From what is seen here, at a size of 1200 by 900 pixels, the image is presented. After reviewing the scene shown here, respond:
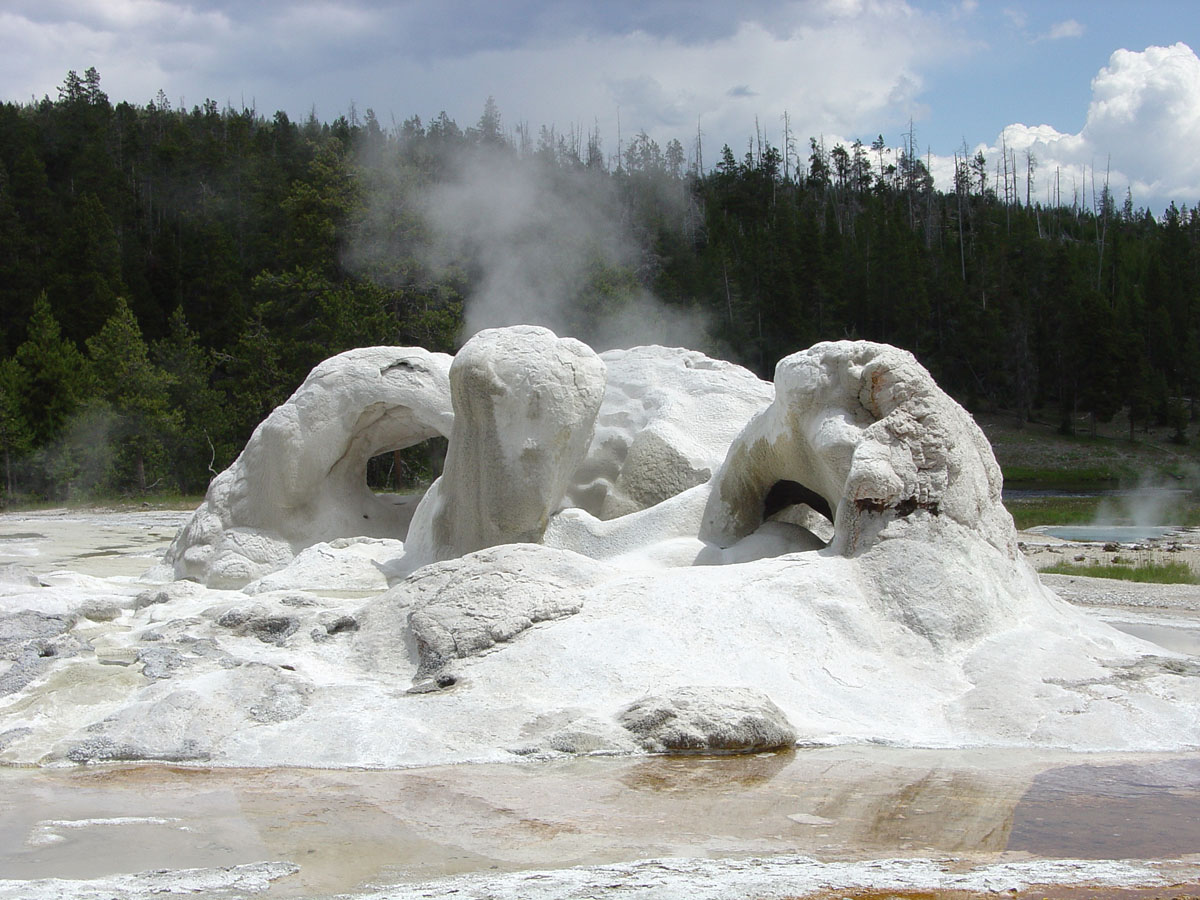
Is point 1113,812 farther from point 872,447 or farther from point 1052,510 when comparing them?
point 1052,510

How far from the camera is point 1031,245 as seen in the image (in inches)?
1399

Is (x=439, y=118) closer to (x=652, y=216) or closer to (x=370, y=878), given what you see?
(x=652, y=216)

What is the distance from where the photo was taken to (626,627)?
4477 mm

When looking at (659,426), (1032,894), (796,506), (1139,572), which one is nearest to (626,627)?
(1032,894)

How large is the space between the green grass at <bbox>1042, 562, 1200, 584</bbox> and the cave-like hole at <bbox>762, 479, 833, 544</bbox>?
9.85ft

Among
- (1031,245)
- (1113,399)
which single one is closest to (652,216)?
(1031,245)

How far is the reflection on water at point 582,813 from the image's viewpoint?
2.83m

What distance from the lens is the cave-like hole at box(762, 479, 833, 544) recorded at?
6777 mm

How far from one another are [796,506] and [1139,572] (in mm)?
3743

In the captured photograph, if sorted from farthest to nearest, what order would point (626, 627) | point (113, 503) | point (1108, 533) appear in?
point (113, 503), point (1108, 533), point (626, 627)

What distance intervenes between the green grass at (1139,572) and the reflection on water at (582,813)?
6.00 meters

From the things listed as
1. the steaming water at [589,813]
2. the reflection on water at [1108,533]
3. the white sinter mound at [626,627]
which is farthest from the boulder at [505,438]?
the reflection on water at [1108,533]

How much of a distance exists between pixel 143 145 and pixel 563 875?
4584 cm

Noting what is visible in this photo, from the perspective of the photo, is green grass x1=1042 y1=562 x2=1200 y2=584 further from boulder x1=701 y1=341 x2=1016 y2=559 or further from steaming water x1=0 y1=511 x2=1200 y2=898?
steaming water x1=0 y1=511 x2=1200 y2=898
